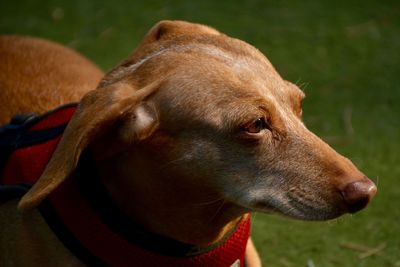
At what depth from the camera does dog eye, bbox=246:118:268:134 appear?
247cm

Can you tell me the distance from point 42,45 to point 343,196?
2022 millimetres

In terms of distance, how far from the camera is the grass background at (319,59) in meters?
3.88

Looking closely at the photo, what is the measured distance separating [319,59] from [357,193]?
10.8 feet

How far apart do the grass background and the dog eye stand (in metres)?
1.38

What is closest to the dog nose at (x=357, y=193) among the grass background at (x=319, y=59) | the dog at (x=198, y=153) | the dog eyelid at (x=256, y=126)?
the dog at (x=198, y=153)

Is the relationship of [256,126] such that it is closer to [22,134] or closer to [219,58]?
[219,58]

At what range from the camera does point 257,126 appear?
2.48m

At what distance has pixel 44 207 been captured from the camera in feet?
8.92

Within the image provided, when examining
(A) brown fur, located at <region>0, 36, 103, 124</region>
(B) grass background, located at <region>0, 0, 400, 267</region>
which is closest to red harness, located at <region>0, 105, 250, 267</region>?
(A) brown fur, located at <region>0, 36, 103, 124</region>

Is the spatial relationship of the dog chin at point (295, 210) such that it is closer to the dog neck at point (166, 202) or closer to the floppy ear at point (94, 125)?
the dog neck at point (166, 202)

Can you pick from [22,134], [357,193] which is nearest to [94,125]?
[22,134]

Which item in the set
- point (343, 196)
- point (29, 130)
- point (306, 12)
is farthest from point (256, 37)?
point (343, 196)

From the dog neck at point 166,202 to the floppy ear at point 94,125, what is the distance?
0.40ft

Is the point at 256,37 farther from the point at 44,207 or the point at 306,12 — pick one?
the point at 44,207
